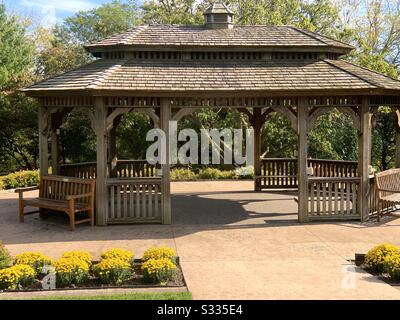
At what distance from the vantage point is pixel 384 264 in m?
A: 7.29

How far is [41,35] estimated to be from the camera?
48.5 meters

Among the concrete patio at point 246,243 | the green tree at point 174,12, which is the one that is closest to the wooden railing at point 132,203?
the concrete patio at point 246,243

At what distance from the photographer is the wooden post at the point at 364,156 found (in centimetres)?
1134

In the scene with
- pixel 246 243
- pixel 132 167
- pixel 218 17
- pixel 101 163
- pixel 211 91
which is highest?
pixel 218 17

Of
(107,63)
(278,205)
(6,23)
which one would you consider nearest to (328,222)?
(278,205)

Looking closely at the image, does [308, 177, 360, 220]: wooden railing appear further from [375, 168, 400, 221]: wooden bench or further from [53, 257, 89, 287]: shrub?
[53, 257, 89, 287]: shrub

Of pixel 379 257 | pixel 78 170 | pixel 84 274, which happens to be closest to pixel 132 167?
pixel 78 170

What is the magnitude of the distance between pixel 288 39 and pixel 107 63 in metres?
4.50

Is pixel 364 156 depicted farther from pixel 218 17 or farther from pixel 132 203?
pixel 218 17

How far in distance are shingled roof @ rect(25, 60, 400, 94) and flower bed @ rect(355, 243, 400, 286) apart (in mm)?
4332

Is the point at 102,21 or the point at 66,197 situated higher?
the point at 102,21

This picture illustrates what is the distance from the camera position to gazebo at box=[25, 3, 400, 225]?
10.9 metres

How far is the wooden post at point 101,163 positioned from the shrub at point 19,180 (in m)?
7.78

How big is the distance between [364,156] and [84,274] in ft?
23.3
